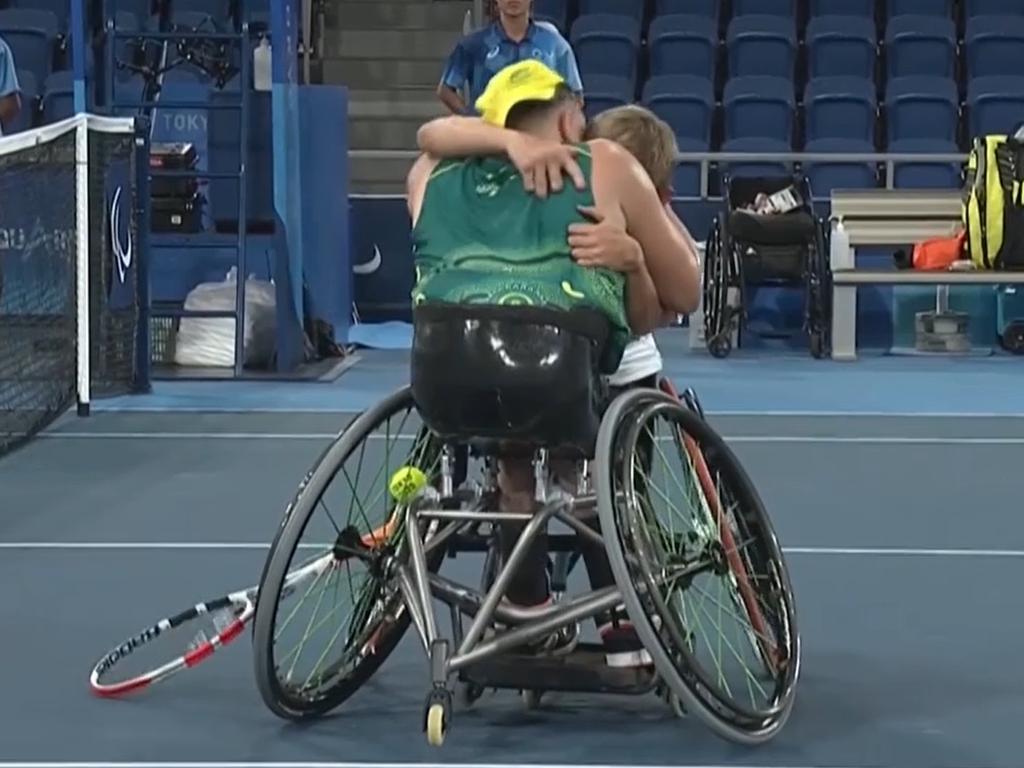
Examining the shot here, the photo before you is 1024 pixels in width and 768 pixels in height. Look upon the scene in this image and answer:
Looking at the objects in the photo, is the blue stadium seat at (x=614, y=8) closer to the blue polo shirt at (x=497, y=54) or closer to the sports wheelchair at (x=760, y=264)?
the sports wheelchair at (x=760, y=264)

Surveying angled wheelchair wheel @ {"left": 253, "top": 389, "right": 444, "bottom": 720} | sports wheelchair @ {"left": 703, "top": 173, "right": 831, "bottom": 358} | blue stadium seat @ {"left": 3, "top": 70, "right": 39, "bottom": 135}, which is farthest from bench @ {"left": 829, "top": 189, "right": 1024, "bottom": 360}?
angled wheelchair wheel @ {"left": 253, "top": 389, "right": 444, "bottom": 720}

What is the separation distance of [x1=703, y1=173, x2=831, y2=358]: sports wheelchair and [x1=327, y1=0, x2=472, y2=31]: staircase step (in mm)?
4321

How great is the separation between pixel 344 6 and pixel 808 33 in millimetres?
3403

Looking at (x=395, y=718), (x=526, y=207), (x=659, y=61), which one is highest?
(x=659, y=61)

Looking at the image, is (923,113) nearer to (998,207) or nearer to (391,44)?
(998,207)

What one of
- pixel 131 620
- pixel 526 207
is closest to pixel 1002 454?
pixel 131 620

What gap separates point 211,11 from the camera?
561 inches

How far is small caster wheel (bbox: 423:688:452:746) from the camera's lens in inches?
138

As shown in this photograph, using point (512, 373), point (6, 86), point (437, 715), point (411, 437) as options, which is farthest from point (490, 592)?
point (6, 86)

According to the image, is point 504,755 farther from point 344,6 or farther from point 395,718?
point 344,6

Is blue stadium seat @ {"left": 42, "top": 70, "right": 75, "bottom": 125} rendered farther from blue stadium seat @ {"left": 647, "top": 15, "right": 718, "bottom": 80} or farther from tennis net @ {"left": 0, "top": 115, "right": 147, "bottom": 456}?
tennis net @ {"left": 0, "top": 115, "right": 147, "bottom": 456}

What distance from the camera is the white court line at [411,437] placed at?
787cm

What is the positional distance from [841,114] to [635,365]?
381 inches

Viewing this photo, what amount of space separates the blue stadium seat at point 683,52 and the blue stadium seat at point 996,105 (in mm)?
1757
